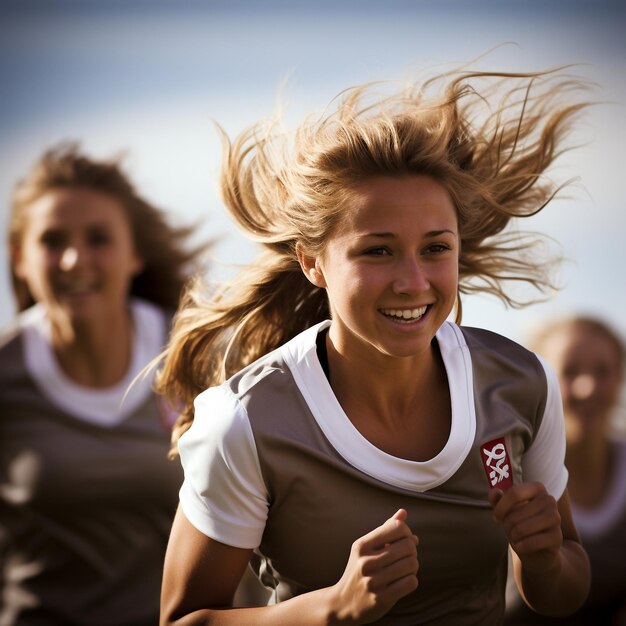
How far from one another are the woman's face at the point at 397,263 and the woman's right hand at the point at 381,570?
378mm

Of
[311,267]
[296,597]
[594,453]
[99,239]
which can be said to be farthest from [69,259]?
[296,597]

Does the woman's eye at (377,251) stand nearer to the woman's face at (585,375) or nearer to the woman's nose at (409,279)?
the woman's nose at (409,279)

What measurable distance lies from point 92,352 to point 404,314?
2.15 meters

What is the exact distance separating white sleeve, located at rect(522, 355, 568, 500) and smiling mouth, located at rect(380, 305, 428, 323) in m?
0.38

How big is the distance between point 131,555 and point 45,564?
0.28 metres

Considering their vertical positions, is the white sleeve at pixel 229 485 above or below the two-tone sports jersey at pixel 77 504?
above

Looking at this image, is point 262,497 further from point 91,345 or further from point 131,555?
point 91,345

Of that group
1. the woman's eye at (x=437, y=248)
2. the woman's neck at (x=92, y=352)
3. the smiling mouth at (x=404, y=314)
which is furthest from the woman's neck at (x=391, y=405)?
the woman's neck at (x=92, y=352)

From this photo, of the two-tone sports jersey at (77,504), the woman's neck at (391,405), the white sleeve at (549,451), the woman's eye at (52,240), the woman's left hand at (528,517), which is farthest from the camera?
the woman's eye at (52,240)

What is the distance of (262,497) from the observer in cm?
218

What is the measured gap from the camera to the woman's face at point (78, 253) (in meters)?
4.12

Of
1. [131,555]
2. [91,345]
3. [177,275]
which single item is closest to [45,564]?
[131,555]

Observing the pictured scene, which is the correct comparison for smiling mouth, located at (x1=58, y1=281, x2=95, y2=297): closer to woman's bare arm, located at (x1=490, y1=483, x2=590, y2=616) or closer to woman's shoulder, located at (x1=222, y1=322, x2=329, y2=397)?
woman's shoulder, located at (x1=222, y1=322, x2=329, y2=397)

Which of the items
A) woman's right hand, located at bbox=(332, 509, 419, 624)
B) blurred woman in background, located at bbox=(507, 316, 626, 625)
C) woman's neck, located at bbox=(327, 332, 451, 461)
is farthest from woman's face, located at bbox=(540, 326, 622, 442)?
woman's right hand, located at bbox=(332, 509, 419, 624)
